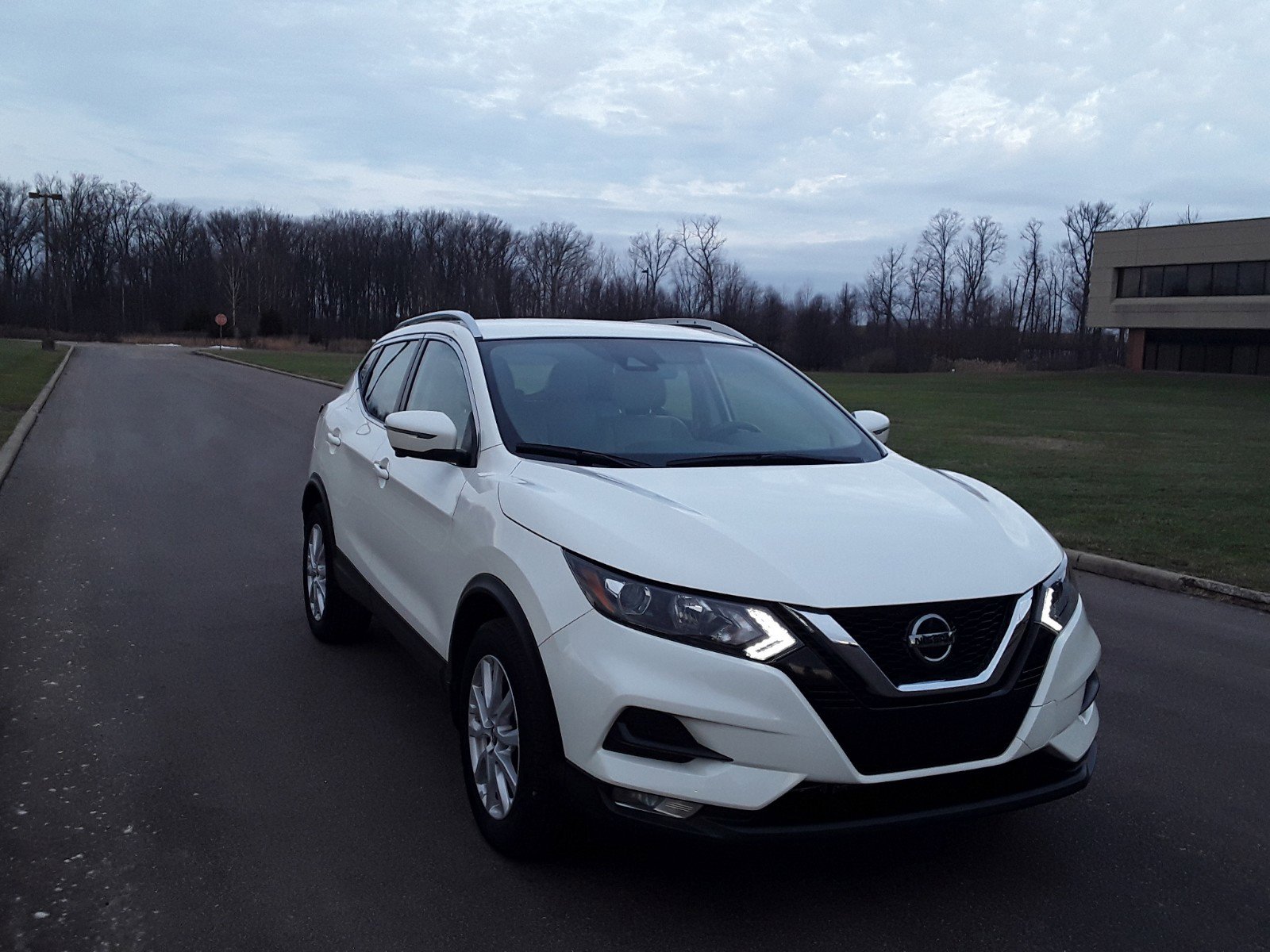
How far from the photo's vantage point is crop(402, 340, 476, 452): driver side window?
4.47m

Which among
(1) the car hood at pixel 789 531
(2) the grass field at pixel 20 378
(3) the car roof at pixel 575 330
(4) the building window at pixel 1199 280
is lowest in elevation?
(2) the grass field at pixel 20 378

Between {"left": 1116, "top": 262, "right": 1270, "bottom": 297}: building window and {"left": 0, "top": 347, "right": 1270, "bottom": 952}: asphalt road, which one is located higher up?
{"left": 1116, "top": 262, "right": 1270, "bottom": 297}: building window

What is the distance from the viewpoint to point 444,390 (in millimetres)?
4957

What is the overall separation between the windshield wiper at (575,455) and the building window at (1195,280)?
63203mm

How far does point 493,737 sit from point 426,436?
117 centimetres

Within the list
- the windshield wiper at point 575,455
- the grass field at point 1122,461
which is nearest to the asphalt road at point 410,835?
the windshield wiper at point 575,455

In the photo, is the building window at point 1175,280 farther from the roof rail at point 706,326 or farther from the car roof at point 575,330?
the car roof at point 575,330

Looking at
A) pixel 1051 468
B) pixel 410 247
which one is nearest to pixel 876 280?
pixel 410 247

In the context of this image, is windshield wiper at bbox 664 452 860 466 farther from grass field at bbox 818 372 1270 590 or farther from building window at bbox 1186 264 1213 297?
building window at bbox 1186 264 1213 297

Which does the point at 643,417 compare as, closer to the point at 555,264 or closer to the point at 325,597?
the point at 325,597

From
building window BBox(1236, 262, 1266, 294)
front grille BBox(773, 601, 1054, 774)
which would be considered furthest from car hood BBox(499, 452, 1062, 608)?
building window BBox(1236, 262, 1266, 294)

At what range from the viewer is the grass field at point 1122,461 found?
389 inches

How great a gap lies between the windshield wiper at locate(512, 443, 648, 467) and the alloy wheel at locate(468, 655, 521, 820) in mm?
808

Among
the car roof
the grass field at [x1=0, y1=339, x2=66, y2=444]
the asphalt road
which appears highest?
the car roof
